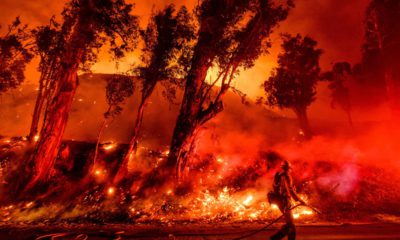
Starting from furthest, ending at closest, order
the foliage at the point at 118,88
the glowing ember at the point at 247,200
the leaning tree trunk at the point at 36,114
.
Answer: the leaning tree trunk at the point at 36,114, the foliage at the point at 118,88, the glowing ember at the point at 247,200

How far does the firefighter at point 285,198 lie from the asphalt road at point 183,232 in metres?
1.23

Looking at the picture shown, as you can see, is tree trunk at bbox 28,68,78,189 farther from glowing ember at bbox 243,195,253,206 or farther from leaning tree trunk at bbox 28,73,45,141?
glowing ember at bbox 243,195,253,206

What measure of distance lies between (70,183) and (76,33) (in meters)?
7.94

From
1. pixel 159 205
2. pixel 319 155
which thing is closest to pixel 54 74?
pixel 159 205

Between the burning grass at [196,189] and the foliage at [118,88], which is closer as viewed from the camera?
the burning grass at [196,189]

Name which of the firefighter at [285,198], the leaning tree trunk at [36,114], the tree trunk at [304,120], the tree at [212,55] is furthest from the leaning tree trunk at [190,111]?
the tree trunk at [304,120]

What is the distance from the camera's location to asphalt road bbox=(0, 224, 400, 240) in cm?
912

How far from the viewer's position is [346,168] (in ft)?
55.9

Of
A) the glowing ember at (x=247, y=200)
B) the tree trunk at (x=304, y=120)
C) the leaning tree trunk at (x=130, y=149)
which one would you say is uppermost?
the tree trunk at (x=304, y=120)

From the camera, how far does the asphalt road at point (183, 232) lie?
9.12 meters

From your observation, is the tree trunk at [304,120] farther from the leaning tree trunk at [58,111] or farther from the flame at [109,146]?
the leaning tree trunk at [58,111]

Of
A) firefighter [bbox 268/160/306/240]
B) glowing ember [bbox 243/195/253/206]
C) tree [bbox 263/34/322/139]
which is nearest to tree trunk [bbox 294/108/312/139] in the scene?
tree [bbox 263/34/322/139]

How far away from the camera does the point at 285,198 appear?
27.2 ft

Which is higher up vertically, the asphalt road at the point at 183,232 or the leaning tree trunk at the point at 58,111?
the leaning tree trunk at the point at 58,111
